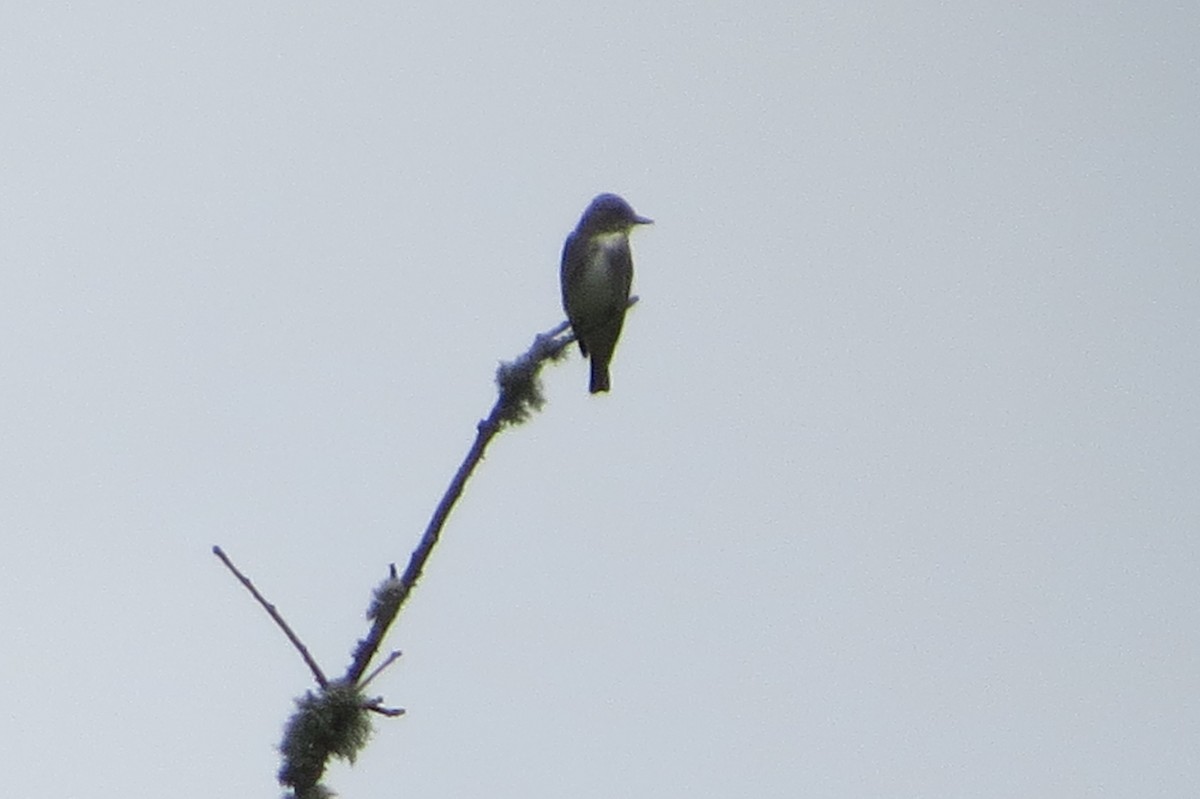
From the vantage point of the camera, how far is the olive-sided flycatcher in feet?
29.1

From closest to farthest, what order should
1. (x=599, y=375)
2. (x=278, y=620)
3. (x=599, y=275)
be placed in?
(x=278, y=620) < (x=599, y=275) < (x=599, y=375)

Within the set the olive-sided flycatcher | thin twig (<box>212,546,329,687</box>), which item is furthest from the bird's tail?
thin twig (<box>212,546,329,687</box>)

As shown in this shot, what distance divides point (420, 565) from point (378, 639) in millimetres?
215

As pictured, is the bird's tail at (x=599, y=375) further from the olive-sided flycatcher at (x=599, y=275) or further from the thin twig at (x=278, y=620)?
the thin twig at (x=278, y=620)

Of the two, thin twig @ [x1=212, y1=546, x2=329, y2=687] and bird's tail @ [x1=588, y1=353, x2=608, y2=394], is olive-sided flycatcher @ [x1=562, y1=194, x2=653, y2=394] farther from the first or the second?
thin twig @ [x1=212, y1=546, x2=329, y2=687]

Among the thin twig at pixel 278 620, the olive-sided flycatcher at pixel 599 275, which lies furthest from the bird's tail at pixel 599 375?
the thin twig at pixel 278 620

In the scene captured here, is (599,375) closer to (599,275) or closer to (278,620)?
(599,275)

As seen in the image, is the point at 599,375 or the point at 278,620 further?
the point at 599,375

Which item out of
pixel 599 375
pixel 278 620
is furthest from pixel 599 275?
pixel 278 620

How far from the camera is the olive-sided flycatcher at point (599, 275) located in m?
8.86

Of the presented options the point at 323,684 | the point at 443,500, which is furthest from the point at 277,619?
the point at 443,500

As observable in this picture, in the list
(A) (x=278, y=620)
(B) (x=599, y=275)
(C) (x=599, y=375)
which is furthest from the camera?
(C) (x=599, y=375)

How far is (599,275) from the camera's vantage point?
8969 millimetres

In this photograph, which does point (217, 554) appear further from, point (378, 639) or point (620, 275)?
point (620, 275)
